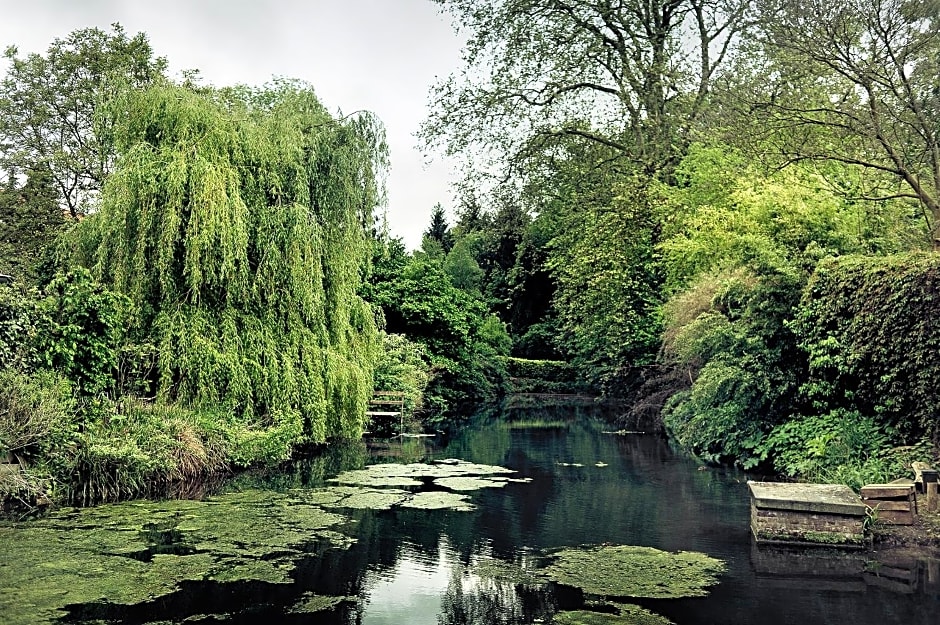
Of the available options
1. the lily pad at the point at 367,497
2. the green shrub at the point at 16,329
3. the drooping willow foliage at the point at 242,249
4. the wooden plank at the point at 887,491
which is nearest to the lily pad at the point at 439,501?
the lily pad at the point at 367,497

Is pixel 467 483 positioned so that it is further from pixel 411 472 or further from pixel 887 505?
pixel 887 505

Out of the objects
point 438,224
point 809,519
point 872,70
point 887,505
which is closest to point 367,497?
point 809,519

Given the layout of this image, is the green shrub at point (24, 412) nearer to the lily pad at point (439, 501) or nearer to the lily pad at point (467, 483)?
the lily pad at point (439, 501)

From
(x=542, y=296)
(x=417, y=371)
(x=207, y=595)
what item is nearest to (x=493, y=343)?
(x=542, y=296)

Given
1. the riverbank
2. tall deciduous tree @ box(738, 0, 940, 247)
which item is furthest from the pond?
tall deciduous tree @ box(738, 0, 940, 247)

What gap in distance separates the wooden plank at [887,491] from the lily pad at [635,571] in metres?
2.45

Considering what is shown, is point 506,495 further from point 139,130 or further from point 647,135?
point 647,135

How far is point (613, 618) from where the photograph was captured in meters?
6.84

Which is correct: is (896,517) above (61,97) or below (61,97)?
below

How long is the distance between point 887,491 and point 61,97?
99.4 ft

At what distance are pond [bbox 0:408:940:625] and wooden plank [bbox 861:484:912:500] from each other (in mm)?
1144

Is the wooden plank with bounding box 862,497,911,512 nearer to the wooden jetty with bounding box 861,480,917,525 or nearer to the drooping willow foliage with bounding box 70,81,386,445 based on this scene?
the wooden jetty with bounding box 861,480,917,525

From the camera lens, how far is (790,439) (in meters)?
14.1

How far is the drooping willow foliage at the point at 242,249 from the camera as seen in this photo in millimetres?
14266
